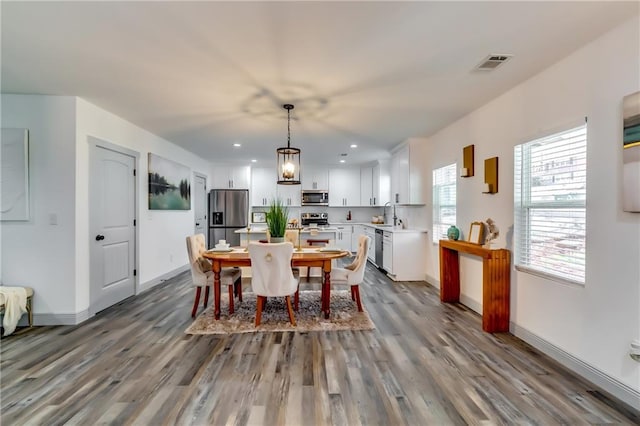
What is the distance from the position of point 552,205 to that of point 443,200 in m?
2.19

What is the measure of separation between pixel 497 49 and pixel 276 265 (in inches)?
109

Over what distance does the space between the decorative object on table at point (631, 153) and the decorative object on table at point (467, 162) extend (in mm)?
1906

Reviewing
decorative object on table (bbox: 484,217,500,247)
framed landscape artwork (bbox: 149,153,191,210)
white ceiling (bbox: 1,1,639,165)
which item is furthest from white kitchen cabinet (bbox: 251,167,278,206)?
decorative object on table (bbox: 484,217,500,247)

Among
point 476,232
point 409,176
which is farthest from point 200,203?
point 476,232

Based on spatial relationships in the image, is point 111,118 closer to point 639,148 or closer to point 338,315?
point 338,315

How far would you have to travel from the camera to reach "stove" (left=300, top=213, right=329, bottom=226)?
8492mm

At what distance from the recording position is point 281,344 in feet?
9.55

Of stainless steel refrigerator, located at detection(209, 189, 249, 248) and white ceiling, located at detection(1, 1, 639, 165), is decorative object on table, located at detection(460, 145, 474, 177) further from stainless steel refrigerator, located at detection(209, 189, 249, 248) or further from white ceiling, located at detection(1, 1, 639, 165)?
stainless steel refrigerator, located at detection(209, 189, 249, 248)

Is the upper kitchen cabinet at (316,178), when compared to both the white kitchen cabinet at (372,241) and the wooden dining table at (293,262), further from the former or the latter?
the wooden dining table at (293,262)

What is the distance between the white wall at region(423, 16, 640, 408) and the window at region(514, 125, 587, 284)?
0.09m

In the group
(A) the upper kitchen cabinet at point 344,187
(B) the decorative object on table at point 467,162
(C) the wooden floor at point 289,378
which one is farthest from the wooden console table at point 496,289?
(A) the upper kitchen cabinet at point 344,187

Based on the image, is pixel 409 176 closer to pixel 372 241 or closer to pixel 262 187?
pixel 372 241

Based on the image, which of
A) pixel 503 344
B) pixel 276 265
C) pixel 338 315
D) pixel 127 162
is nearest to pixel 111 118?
pixel 127 162

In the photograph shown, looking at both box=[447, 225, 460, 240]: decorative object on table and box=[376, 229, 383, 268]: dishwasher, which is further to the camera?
box=[376, 229, 383, 268]: dishwasher
